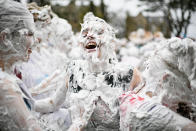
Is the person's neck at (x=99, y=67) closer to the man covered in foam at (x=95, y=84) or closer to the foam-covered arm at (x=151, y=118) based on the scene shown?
the man covered in foam at (x=95, y=84)

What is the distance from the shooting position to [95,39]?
2.52m

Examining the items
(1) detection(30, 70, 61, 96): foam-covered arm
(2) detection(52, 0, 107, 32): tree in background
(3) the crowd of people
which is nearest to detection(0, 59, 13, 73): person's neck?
(3) the crowd of people

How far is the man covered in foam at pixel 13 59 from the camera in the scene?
5.83 ft

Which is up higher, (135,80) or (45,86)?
(135,80)

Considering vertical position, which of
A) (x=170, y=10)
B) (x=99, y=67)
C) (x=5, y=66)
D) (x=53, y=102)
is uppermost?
(x=170, y=10)

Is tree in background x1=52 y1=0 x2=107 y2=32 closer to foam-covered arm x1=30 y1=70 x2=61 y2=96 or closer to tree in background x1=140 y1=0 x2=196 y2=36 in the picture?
tree in background x1=140 y1=0 x2=196 y2=36

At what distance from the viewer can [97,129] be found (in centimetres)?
229

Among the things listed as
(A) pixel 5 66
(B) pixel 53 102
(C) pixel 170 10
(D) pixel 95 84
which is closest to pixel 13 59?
(A) pixel 5 66

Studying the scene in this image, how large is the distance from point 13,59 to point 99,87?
33.1 inches

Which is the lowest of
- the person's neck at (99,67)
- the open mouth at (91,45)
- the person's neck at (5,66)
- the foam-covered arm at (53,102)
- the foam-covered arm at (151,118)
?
the foam-covered arm at (53,102)

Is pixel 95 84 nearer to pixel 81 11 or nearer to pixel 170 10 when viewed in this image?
pixel 170 10

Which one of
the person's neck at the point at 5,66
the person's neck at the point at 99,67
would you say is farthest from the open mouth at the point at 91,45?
the person's neck at the point at 5,66

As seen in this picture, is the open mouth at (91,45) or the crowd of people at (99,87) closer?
the crowd of people at (99,87)

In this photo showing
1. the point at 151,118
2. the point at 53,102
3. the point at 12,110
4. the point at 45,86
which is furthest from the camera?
the point at 45,86
